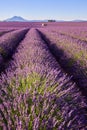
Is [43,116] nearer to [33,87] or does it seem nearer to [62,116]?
[62,116]

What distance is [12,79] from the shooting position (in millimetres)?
4828

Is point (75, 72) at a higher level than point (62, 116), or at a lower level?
lower

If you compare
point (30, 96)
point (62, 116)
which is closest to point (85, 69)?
point (30, 96)

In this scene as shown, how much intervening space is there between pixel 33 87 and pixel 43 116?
1.17 m

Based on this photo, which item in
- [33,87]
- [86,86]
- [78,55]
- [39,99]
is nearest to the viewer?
[39,99]

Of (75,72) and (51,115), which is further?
(75,72)

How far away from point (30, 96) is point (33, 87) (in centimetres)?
56

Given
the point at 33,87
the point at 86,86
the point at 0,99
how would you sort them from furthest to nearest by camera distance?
the point at 86,86 → the point at 33,87 → the point at 0,99

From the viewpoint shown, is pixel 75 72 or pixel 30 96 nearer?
pixel 30 96

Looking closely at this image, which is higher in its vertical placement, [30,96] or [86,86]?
[30,96]

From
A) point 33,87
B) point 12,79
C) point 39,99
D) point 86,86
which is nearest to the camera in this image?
point 39,99

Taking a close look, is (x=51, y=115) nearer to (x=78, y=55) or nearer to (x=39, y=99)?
(x=39, y=99)

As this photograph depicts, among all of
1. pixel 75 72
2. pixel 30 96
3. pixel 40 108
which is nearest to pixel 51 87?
pixel 30 96

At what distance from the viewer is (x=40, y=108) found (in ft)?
11.6
